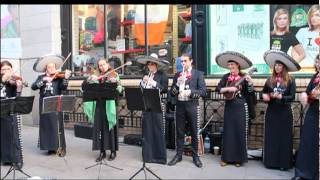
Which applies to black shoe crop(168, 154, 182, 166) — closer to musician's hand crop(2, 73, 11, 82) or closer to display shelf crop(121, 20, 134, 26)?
musician's hand crop(2, 73, 11, 82)

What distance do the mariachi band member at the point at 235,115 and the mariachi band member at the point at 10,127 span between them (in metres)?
3.77

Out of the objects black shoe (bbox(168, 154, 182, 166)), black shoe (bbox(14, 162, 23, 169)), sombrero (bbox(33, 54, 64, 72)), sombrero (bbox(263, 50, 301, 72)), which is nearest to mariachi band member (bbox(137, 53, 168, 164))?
black shoe (bbox(168, 154, 182, 166))

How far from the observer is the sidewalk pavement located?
23.5 feet

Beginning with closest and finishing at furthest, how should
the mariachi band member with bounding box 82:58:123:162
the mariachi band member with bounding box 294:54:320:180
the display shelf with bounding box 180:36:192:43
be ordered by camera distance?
the mariachi band member with bounding box 294:54:320:180
the mariachi band member with bounding box 82:58:123:162
the display shelf with bounding box 180:36:192:43

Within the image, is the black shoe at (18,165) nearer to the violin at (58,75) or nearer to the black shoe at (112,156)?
the black shoe at (112,156)

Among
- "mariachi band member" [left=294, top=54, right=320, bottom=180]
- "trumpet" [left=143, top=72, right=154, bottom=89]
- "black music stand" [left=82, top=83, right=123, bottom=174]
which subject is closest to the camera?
"mariachi band member" [left=294, top=54, right=320, bottom=180]

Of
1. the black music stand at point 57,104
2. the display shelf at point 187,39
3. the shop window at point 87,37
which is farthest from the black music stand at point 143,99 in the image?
the shop window at point 87,37

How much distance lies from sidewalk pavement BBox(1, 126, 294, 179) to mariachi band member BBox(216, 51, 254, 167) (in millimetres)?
226

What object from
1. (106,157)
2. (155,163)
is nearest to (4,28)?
(106,157)

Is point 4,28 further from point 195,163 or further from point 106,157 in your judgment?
point 195,163

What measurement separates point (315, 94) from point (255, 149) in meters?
2.94

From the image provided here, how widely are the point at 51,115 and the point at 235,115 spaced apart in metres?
3.83

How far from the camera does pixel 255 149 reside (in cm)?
898

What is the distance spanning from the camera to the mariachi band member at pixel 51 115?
8750 mm
